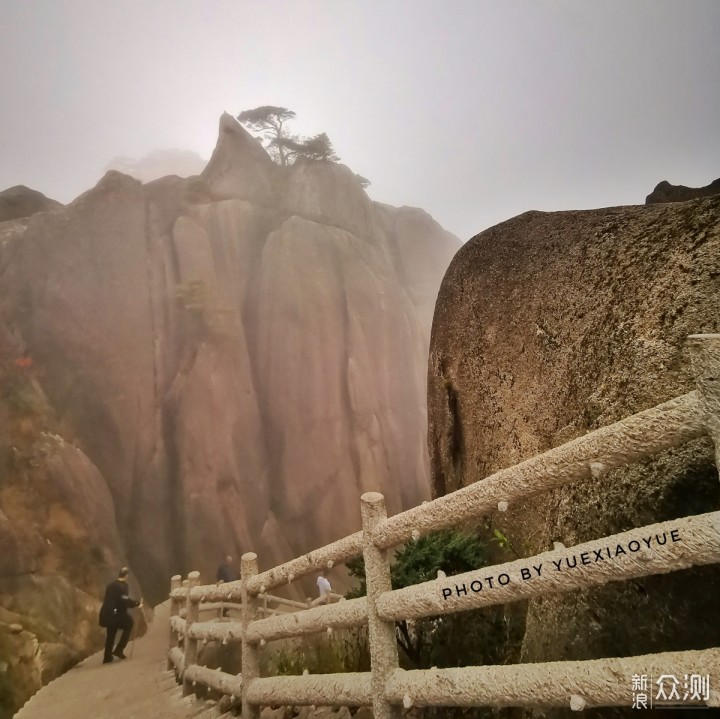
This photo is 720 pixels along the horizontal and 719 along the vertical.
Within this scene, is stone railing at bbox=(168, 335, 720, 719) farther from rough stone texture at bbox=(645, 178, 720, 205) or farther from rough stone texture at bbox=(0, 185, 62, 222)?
rough stone texture at bbox=(0, 185, 62, 222)

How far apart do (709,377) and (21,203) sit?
30.2 metres

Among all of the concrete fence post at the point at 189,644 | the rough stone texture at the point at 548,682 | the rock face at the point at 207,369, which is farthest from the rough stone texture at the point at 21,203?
the rough stone texture at the point at 548,682

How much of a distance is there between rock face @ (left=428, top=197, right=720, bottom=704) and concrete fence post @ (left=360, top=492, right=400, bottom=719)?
35.3 inches

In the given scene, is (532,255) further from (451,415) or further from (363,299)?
(363,299)

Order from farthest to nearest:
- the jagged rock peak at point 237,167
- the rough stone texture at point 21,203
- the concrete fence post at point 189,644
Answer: the jagged rock peak at point 237,167, the rough stone texture at point 21,203, the concrete fence post at point 189,644

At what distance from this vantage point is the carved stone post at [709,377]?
5.25 ft

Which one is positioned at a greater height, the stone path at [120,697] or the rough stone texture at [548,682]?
the rough stone texture at [548,682]

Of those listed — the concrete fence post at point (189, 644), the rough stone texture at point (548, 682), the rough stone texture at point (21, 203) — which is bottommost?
the concrete fence post at point (189, 644)

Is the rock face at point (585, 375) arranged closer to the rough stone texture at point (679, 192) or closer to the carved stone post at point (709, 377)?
the carved stone post at point (709, 377)

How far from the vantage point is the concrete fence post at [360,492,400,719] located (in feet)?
8.37

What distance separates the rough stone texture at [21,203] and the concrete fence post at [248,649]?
25.6m

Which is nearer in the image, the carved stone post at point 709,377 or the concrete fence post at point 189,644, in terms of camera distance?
the carved stone post at point 709,377

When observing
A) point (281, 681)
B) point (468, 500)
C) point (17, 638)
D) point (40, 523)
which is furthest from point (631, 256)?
point (40, 523)

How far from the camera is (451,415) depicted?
7086mm
